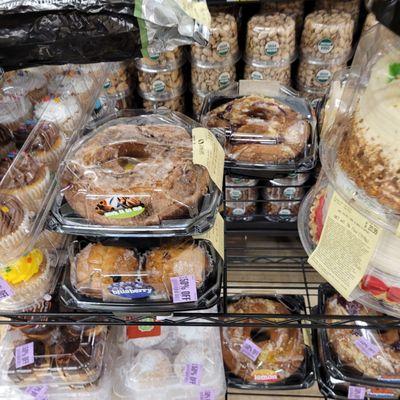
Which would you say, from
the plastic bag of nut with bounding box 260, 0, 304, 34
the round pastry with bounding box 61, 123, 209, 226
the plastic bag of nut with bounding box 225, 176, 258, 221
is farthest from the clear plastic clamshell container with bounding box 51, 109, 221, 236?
the plastic bag of nut with bounding box 260, 0, 304, 34

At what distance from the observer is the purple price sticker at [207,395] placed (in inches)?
47.6

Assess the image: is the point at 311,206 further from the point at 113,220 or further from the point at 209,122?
the point at 209,122

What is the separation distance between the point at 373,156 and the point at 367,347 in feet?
2.24

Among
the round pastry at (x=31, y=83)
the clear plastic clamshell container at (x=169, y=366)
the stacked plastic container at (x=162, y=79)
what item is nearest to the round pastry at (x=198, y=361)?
the clear plastic clamshell container at (x=169, y=366)

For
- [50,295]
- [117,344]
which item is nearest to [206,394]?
[117,344]

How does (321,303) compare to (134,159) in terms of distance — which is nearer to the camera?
(134,159)

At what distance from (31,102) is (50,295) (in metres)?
0.59

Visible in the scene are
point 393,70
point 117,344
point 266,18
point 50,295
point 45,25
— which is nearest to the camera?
point 393,70

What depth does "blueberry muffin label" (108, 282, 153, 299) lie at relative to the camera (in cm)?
86

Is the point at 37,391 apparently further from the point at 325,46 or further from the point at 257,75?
the point at 325,46

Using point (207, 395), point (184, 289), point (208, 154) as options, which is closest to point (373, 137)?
point (208, 154)

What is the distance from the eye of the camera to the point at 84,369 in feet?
3.67

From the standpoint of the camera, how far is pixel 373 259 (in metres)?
0.68

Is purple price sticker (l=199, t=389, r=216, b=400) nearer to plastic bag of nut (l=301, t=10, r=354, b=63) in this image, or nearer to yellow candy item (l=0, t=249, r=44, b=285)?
yellow candy item (l=0, t=249, r=44, b=285)
